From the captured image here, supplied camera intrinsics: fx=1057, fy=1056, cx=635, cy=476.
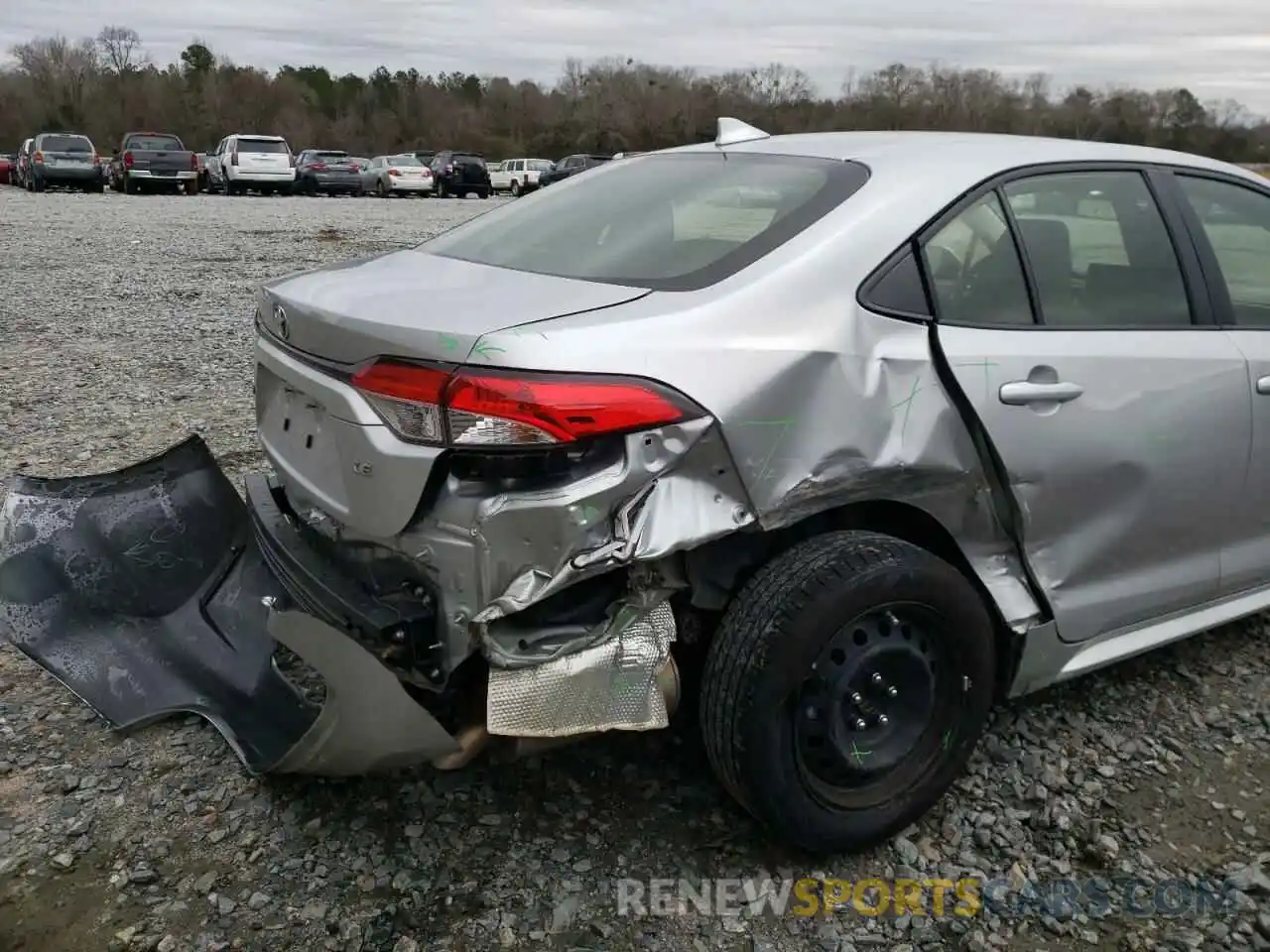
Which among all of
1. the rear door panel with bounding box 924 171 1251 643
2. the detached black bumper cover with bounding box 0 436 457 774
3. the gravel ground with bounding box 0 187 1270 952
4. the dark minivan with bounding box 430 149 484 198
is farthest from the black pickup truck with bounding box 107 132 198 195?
the rear door panel with bounding box 924 171 1251 643

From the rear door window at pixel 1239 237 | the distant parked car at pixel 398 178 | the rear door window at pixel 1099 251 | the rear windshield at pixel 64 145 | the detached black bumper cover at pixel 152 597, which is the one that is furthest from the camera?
the distant parked car at pixel 398 178

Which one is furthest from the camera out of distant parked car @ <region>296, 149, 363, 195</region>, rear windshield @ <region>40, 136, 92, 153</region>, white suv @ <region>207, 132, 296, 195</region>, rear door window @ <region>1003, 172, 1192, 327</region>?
distant parked car @ <region>296, 149, 363, 195</region>

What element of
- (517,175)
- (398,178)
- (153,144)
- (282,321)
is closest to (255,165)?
(153,144)

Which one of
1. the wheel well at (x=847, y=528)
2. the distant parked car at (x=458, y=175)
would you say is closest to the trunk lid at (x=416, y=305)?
the wheel well at (x=847, y=528)

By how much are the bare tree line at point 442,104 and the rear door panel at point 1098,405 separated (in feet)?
184

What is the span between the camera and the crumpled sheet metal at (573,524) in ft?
6.84

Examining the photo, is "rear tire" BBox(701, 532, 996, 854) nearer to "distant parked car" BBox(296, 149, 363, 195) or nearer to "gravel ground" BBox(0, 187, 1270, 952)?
"gravel ground" BBox(0, 187, 1270, 952)

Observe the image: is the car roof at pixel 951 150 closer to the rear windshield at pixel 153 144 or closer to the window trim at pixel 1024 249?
the window trim at pixel 1024 249

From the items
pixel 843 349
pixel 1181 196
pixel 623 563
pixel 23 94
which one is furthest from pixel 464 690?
pixel 23 94

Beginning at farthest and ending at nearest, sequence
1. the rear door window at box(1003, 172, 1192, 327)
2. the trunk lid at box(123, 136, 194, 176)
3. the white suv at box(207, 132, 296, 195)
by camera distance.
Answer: the white suv at box(207, 132, 296, 195) → the trunk lid at box(123, 136, 194, 176) → the rear door window at box(1003, 172, 1192, 327)

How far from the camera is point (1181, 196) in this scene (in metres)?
3.08

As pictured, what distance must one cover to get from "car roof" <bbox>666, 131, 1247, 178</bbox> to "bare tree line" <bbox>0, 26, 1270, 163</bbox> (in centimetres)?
5591

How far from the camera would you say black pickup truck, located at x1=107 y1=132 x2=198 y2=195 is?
2800 centimetres

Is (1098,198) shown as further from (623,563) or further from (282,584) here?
(282,584)
